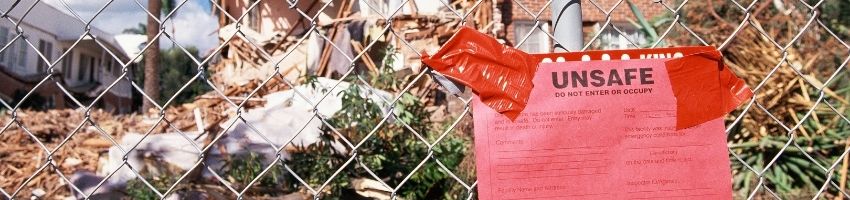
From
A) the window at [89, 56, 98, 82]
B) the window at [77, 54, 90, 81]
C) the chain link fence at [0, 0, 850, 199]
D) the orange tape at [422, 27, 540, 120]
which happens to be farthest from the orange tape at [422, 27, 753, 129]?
the window at [89, 56, 98, 82]

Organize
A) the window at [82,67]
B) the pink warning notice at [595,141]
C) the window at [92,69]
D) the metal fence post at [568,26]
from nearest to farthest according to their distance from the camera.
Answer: the pink warning notice at [595,141], the metal fence post at [568,26], the window at [82,67], the window at [92,69]

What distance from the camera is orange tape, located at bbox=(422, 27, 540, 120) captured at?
4.97ft

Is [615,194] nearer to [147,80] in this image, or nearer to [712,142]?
[712,142]

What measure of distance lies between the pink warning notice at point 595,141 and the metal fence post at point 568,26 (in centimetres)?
12

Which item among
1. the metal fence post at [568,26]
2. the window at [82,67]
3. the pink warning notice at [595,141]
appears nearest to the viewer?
the pink warning notice at [595,141]

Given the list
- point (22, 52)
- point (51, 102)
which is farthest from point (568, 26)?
point (51, 102)

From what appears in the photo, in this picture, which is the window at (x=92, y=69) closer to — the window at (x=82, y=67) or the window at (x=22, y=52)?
the window at (x=82, y=67)

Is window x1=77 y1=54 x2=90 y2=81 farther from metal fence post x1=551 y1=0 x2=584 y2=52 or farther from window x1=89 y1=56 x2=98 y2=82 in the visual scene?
metal fence post x1=551 y1=0 x2=584 y2=52

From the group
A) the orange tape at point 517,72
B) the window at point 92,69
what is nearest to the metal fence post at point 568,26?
the orange tape at point 517,72

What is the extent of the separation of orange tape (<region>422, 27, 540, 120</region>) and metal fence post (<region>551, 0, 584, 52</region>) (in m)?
0.16

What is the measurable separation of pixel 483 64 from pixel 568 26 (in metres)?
0.27

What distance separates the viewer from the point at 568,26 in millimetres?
1674

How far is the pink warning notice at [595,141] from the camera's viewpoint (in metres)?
1.49

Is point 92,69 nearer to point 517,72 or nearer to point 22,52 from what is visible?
point 22,52
